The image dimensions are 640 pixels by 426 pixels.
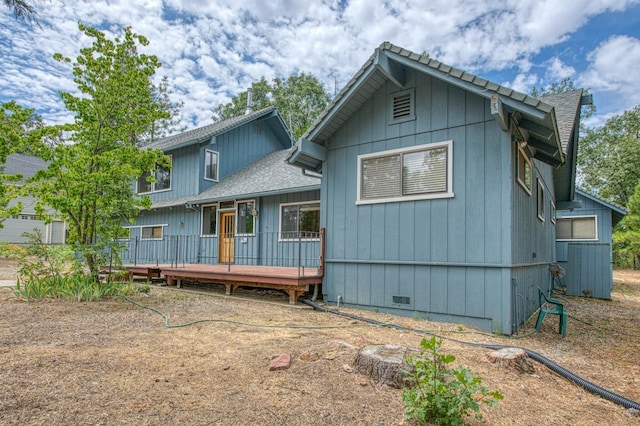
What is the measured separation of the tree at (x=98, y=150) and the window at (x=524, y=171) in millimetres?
6840

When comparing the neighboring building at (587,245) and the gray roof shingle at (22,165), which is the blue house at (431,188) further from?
the gray roof shingle at (22,165)

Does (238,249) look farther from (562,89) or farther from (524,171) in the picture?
(562,89)

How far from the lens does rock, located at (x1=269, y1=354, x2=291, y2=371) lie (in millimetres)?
3270

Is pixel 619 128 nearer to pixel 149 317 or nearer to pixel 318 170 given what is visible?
pixel 318 170

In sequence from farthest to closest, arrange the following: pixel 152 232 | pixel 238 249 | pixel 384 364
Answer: pixel 152 232
pixel 238 249
pixel 384 364

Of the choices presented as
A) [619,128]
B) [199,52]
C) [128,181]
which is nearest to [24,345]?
[128,181]

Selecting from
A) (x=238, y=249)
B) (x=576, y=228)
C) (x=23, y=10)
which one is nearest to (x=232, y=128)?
(x=238, y=249)

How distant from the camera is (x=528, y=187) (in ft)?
21.6

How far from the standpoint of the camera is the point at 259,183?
36.7ft

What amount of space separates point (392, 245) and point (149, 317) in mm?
3955

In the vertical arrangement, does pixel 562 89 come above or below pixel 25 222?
above

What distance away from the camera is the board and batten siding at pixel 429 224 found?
17.4ft

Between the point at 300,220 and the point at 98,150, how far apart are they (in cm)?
488

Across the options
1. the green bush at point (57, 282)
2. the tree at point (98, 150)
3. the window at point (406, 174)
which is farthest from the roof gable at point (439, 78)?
the green bush at point (57, 282)
